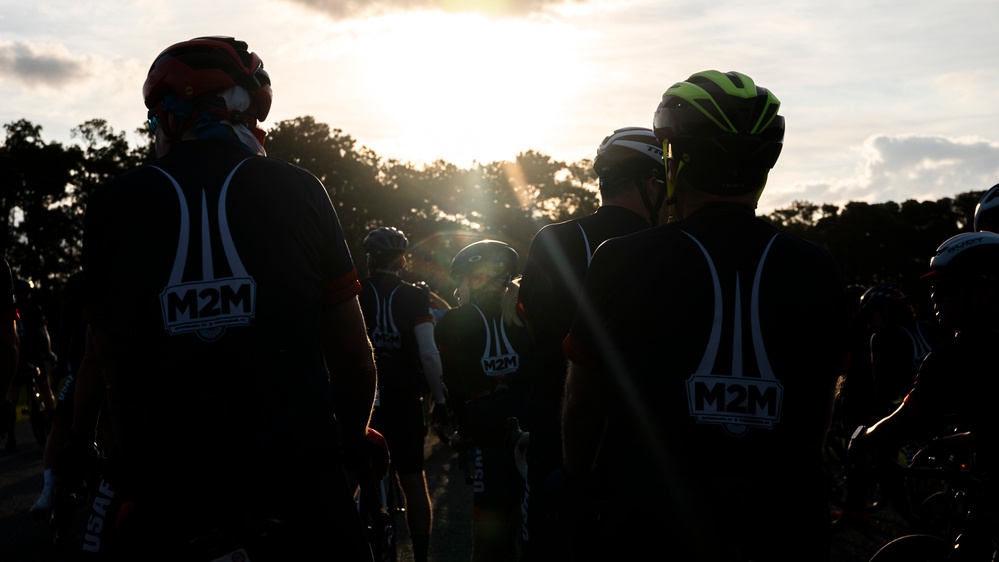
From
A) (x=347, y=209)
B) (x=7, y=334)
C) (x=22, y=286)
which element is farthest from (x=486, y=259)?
(x=347, y=209)

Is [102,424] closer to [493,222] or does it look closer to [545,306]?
[545,306]

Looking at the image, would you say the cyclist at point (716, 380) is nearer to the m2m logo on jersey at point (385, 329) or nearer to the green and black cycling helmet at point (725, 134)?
the green and black cycling helmet at point (725, 134)

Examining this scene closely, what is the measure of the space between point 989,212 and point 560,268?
288cm

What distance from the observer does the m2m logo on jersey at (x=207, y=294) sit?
2551mm

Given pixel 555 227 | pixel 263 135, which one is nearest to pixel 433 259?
pixel 555 227

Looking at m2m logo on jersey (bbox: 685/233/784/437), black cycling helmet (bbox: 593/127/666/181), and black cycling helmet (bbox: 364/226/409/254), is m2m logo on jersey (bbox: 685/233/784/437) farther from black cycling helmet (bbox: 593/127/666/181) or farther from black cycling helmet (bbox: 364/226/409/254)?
black cycling helmet (bbox: 364/226/409/254)

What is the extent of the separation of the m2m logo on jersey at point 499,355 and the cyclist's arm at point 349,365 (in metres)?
3.32

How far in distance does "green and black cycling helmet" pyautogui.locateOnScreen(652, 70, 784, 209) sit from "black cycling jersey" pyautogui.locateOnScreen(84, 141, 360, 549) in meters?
1.02

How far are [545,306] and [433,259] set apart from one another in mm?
10320

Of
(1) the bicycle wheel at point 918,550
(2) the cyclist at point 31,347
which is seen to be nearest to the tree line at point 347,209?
(2) the cyclist at point 31,347

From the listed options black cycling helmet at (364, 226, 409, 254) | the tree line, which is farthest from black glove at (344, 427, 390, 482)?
the tree line

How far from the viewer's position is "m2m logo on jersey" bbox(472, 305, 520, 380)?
6.21 metres

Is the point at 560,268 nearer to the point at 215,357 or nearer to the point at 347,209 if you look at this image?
the point at 215,357

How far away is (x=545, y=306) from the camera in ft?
13.6
